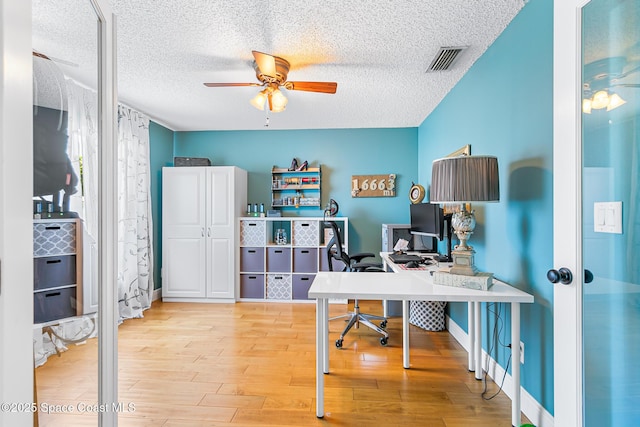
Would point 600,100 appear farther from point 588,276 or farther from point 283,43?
point 283,43

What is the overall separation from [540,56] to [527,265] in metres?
1.21

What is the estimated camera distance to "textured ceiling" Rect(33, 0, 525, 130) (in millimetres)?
1834

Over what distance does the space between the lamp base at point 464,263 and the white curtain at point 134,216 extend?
352cm

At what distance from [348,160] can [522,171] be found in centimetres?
290

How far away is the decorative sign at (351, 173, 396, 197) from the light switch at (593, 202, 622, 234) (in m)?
3.53

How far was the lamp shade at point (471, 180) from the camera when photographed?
1812mm

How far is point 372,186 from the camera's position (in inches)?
182

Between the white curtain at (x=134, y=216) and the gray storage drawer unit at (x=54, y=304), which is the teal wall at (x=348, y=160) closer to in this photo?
the white curtain at (x=134, y=216)

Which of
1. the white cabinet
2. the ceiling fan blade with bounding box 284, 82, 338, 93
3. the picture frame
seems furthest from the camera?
the white cabinet

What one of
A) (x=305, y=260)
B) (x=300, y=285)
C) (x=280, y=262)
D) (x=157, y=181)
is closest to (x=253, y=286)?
(x=280, y=262)

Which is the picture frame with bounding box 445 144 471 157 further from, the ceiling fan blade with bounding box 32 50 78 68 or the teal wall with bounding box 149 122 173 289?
the teal wall with bounding box 149 122 173 289

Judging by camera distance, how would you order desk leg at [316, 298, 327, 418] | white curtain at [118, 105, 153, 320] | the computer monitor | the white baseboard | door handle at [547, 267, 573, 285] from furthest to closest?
white curtain at [118, 105, 153, 320]
the computer monitor
desk leg at [316, 298, 327, 418]
the white baseboard
door handle at [547, 267, 573, 285]

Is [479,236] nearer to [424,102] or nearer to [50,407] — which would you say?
[424,102]

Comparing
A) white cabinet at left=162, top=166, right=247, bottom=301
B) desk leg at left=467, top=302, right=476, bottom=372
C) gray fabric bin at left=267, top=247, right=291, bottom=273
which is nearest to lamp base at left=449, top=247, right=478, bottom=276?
desk leg at left=467, top=302, right=476, bottom=372
